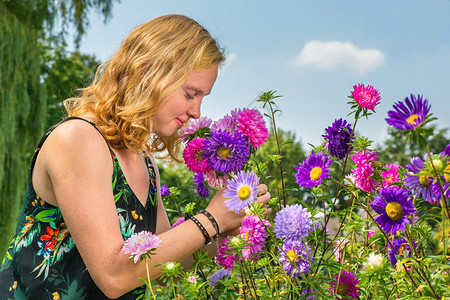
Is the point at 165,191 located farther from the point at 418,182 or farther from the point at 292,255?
the point at 418,182

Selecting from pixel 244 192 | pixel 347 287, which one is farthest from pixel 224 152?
pixel 347 287

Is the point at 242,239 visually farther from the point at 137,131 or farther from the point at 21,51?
the point at 21,51

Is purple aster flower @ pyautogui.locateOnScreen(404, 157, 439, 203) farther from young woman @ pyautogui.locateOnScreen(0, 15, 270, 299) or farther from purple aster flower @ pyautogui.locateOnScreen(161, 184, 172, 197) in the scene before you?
purple aster flower @ pyautogui.locateOnScreen(161, 184, 172, 197)

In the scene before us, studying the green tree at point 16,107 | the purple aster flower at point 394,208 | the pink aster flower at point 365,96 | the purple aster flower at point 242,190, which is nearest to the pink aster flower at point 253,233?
the purple aster flower at point 242,190

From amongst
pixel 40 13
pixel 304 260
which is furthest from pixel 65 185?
pixel 40 13

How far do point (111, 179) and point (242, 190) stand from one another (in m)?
0.41

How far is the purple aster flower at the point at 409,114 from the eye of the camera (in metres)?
0.84

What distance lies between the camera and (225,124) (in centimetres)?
125

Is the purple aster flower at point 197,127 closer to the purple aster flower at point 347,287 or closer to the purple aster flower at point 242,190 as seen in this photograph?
the purple aster flower at point 242,190

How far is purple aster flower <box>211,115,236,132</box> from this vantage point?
125cm

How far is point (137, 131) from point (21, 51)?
506cm

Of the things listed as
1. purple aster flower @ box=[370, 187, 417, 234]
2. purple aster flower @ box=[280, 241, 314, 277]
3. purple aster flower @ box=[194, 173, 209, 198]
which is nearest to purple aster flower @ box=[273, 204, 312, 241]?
purple aster flower @ box=[280, 241, 314, 277]

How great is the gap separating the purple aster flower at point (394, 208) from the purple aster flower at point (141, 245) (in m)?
0.47

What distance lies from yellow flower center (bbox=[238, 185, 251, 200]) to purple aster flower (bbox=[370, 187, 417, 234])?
0.28m
